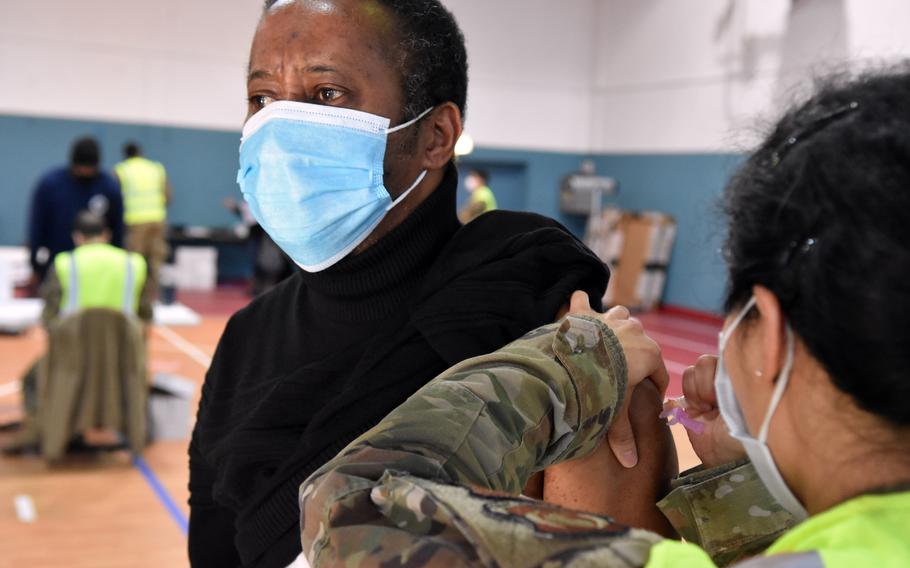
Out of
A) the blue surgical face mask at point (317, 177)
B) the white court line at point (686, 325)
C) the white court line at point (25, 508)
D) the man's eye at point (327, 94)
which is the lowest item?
the white court line at point (686, 325)

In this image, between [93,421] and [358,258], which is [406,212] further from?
[93,421]

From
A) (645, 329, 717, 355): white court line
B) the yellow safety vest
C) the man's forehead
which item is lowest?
(645, 329, 717, 355): white court line

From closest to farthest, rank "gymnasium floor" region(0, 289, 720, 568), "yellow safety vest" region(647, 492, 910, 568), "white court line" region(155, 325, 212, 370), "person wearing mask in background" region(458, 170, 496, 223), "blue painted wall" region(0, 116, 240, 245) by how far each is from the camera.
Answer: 1. "yellow safety vest" region(647, 492, 910, 568)
2. "gymnasium floor" region(0, 289, 720, 568)
3. "white court line" region(155, 325, 212, 370)
4. "person wearing mask in background" region(458, 170, 496, 223)
5. "blue painted wall" region(0, 116, 240, 245)

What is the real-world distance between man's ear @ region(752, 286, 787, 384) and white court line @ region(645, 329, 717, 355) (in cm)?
896

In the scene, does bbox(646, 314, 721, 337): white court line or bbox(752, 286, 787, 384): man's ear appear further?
bbox(646, 314, 721, 337): white court line

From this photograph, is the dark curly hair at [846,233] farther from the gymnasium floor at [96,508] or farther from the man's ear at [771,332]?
the gymnasium floor at [96,508]

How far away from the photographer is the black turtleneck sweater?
1304 millimetres

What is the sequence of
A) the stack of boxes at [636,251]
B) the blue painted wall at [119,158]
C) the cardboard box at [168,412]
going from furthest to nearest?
the stack of boxes at [636,251] → the blue painted wall at [119,158] → the cardboard box at [168,412]

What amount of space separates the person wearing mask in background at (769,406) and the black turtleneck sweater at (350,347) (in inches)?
10.3

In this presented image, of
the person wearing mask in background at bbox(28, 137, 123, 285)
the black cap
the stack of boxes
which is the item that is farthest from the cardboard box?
the stack of boxes

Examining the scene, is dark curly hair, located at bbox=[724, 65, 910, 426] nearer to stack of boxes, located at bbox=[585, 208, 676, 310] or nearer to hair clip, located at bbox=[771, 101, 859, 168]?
hair clip, located at bbox=[771, 101, 859, 168]

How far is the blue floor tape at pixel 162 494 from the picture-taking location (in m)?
4.53

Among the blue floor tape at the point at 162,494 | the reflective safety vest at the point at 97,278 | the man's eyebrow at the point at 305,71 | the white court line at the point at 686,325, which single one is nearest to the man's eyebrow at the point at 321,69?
the man's eyebrow at the point at 305,71

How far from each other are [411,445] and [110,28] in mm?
12588
